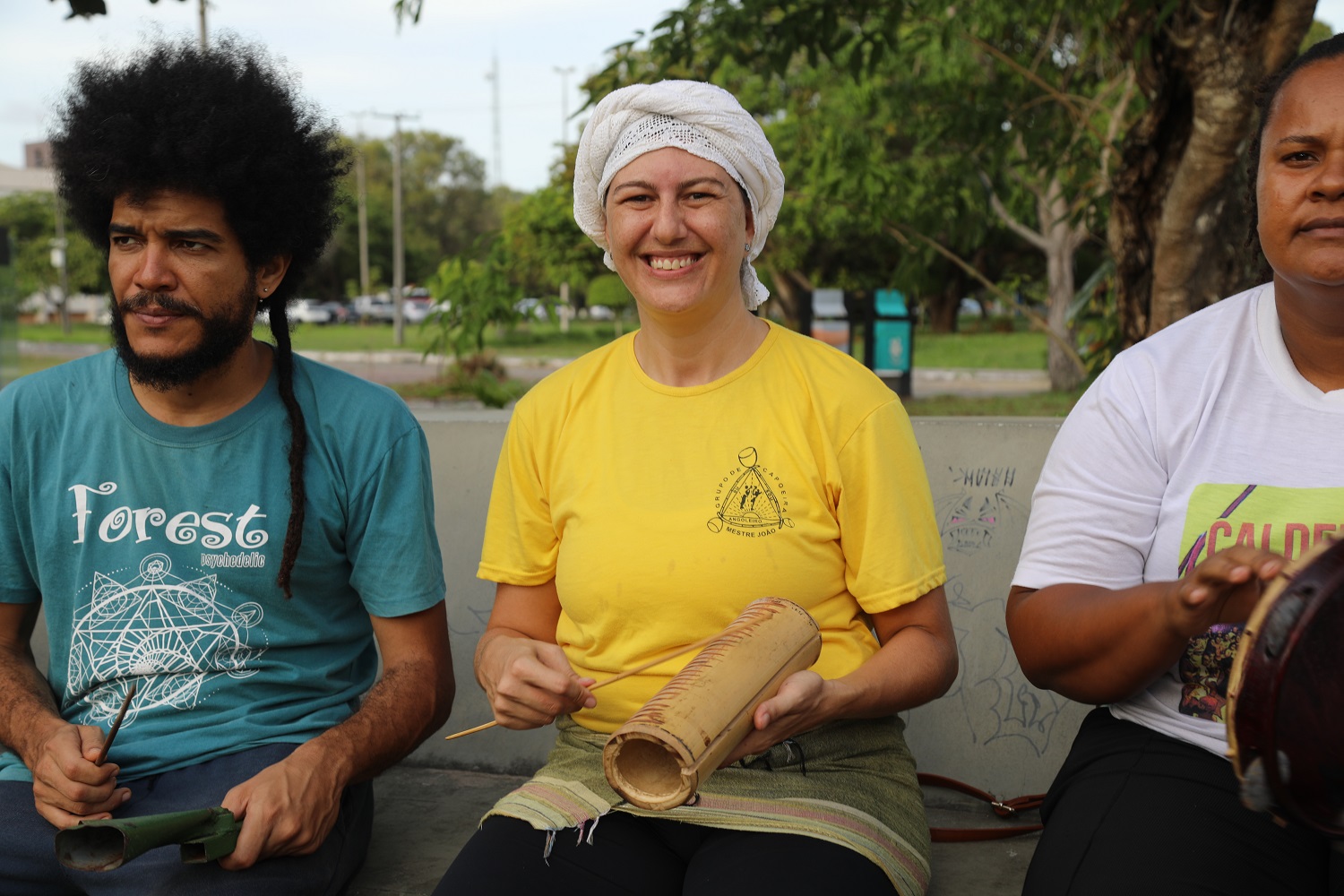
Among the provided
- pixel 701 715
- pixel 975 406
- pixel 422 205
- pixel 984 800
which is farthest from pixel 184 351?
pixel 422 205

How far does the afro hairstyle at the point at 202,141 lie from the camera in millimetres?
2566

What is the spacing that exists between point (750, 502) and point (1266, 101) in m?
1.22

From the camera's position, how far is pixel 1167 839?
196 cm

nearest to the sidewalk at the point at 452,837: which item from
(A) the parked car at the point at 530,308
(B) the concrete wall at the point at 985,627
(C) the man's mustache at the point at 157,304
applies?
(B) the concrete wall at the point at 985,627

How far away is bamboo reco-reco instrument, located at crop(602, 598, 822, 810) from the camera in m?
1.86

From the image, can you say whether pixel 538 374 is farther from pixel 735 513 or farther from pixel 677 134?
pixel 735 513

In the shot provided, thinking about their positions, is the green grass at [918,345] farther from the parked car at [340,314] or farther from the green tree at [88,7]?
the parked car at [340,314]

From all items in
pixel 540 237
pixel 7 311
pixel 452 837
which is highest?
pixel 540 237

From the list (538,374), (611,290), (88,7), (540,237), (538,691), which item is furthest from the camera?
(538,374)

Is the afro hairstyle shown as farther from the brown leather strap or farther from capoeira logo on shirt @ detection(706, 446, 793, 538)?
the brown leather strap

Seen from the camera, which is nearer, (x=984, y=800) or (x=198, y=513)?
(x=198, y=513)

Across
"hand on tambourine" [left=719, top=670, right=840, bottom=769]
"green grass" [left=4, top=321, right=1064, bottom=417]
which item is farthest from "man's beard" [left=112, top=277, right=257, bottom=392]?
"green grass" [left=4, top=321, right=1064, bottom=417]

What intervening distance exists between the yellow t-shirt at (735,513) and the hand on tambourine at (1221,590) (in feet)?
1.87

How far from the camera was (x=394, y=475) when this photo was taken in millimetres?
2688
